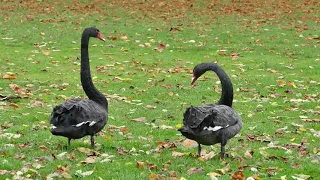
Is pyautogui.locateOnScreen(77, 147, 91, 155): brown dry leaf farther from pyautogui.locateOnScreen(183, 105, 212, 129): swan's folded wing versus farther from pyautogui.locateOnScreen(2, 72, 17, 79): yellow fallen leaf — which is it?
pyautogui.locateOnScreen(2, 72, 17, 79): yellow fallen leaf

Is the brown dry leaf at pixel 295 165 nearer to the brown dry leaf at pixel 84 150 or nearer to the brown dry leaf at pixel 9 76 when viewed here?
the brown dry leaf at pixel 84 150

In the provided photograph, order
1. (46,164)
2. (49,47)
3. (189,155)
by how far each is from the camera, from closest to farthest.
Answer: (46,164), (189,155), (49,47)

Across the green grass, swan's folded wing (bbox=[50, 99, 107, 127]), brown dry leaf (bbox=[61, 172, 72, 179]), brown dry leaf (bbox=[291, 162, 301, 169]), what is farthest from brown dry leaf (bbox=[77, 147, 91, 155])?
brown dry leaf (bbox=[291, 162, 301, 169])

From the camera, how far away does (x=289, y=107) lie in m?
12.5

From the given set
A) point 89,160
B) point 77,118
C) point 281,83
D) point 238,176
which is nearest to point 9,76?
point 281,83

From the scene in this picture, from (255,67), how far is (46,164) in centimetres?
1144

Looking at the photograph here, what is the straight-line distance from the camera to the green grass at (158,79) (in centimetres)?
782

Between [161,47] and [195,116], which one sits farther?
[161,47]

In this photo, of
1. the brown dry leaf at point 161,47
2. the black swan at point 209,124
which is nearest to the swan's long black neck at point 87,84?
the black swan at point 209,124

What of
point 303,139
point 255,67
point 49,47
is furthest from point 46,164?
point 49,47

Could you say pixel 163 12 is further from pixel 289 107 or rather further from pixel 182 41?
pixel 289 107

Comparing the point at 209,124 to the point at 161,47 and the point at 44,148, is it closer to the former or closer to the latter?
the point at 44,148

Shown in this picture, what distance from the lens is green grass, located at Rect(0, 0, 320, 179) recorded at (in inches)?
308

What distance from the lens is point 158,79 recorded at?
15805 mm
